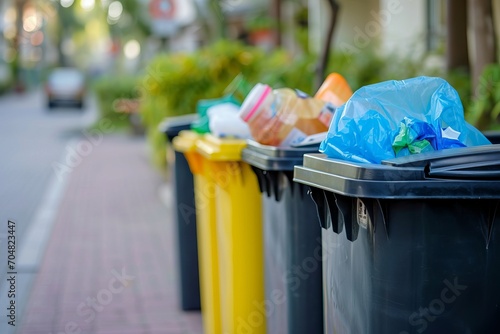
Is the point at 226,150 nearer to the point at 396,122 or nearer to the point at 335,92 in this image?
the point at 335,92

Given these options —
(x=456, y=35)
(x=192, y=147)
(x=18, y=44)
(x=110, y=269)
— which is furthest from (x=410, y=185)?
(x=18, y=44)

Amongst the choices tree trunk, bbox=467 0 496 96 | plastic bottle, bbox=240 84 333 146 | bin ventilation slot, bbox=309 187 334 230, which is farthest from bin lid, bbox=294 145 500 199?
tree trunk, bbox=467 0 496 96

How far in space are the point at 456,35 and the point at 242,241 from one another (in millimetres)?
3836

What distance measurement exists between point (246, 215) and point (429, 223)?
5.79 feet

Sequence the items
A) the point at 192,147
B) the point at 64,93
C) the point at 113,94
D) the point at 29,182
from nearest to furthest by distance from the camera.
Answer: the point at 192,147
the point at 29,182
the point at 113,94
the point at 64,93

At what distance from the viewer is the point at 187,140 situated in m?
5.36

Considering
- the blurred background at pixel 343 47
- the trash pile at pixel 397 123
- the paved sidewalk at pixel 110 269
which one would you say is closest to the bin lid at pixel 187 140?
the paved sidewalk at pixel 110 269

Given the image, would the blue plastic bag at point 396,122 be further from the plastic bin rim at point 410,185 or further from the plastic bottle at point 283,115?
the plastic bottle at point 283,115

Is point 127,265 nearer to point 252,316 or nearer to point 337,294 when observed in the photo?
point 252,316

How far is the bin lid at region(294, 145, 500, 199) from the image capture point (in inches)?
104

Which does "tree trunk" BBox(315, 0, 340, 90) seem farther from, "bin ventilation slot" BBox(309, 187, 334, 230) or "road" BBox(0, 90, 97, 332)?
"bin ventilation slot" BBox(309, 187, 334, 230)

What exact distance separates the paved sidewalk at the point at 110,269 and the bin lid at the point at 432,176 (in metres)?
3.32

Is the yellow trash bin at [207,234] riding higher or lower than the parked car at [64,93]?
lower

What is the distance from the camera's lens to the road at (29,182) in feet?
26.7
